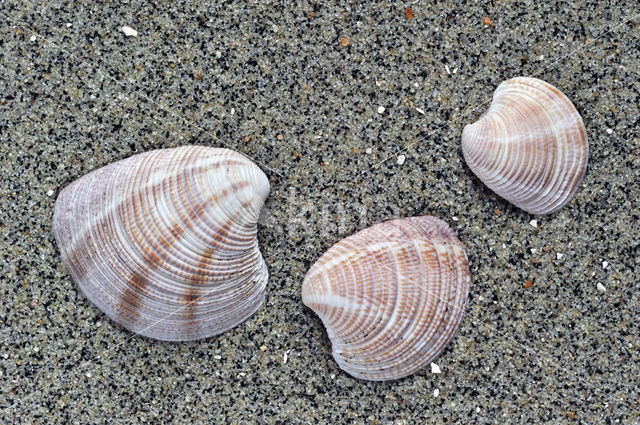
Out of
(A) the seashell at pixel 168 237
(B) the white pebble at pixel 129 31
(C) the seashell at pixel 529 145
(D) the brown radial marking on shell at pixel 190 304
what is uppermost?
(B) the white pebble at pixel 129 31

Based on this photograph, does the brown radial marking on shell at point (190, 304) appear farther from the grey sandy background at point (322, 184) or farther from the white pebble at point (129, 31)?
the white pebble at point (129, 31)

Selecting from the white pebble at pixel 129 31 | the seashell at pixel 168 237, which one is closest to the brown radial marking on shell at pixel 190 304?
the seashell at pixel 168 237

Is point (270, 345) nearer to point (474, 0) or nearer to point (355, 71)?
point (355, 71)

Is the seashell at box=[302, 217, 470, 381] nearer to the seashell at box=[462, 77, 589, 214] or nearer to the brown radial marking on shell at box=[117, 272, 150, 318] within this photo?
the seashell at box=[462, 77, 589, 214]

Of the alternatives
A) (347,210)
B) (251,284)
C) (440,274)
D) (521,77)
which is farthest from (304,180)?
(521,77)

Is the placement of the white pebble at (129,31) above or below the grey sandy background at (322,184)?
above
